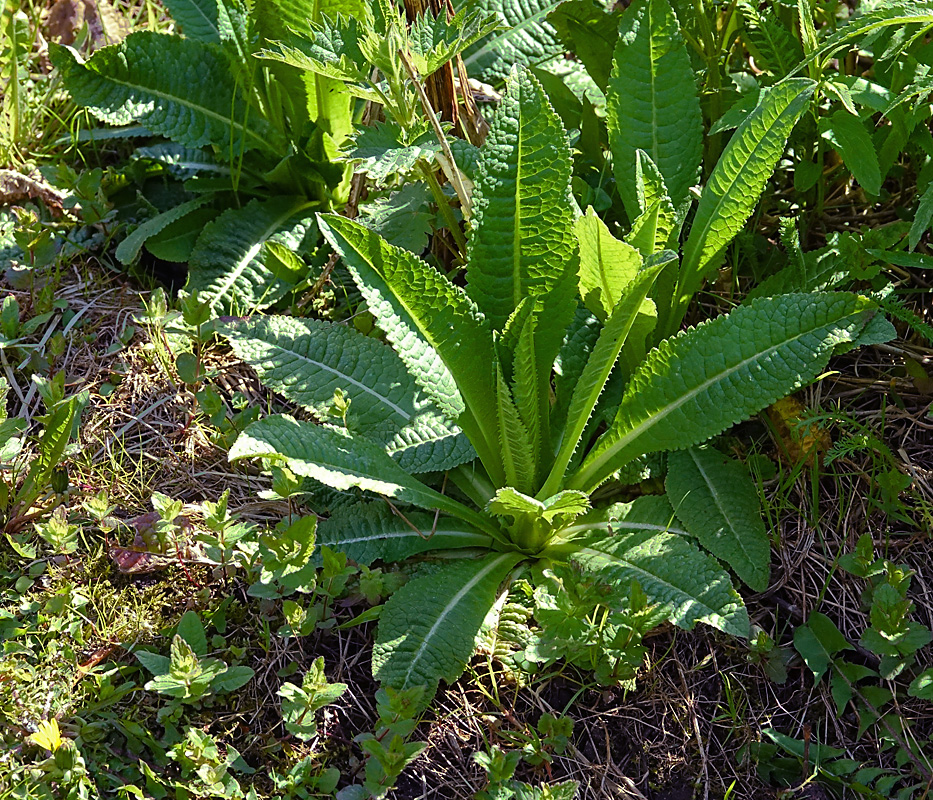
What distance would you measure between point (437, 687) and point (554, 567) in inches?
14.0

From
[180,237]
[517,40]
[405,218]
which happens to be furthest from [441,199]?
[180,237]

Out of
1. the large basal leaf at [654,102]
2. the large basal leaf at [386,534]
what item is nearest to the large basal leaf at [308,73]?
the large basal leaf at [654,102]

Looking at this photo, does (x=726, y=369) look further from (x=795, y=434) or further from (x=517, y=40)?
(x=517, y=40)

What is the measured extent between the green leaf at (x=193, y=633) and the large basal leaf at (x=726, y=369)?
35.5 inches

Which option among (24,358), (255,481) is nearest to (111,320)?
(24,358)

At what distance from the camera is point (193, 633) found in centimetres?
184

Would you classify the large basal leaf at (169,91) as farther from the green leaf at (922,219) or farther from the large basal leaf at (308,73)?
the green leaf at (922,219)

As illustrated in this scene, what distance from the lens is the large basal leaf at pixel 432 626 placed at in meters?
1.78

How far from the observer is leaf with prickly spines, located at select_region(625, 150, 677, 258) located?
6.43 feet

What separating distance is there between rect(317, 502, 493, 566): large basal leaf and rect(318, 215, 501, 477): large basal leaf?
0.64 feet

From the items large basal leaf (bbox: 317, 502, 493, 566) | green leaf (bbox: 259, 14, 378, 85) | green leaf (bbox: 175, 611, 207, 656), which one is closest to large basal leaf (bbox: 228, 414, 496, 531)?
large basal leaf (bbox: 317, 502, 493, 566)

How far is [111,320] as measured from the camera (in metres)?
2.51

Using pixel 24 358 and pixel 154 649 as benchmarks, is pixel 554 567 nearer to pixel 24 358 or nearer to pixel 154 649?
pixel 154 649

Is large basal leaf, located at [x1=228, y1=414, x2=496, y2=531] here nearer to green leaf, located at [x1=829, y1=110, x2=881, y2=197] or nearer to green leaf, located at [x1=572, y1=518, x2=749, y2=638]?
green leaf, located at [x1=572, y1=518, x2=749, y2=638]
